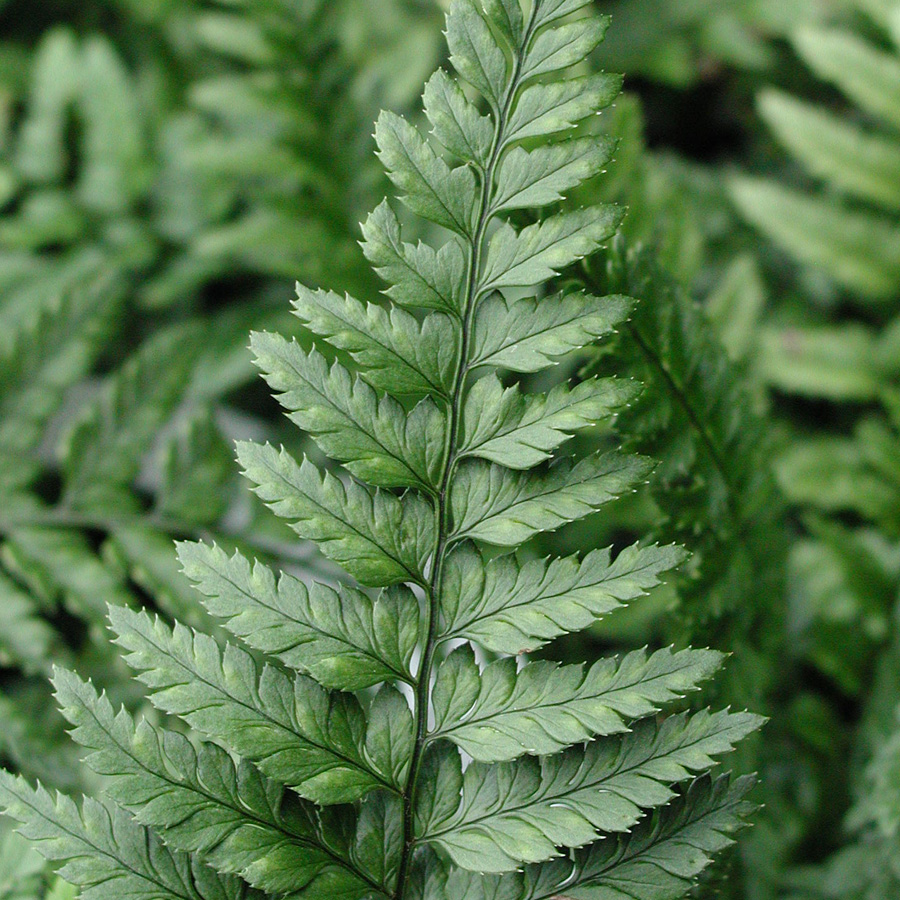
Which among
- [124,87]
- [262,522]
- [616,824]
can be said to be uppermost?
[124,87]

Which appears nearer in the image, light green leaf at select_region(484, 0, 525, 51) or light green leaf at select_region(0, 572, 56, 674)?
→ light green leaf at select_region(484, 0, 525, 51)

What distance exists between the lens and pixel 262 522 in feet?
5.42

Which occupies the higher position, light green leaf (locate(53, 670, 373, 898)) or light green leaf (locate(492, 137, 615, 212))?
light green leaf (locate(492, 137, 615, 212))

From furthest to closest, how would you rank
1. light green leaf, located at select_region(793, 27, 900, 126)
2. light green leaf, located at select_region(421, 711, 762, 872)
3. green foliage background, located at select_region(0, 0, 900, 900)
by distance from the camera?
light green leaf, located at select_region(793, 27, 900, 126), green foliage background, located at select_region(0, 0, 900, 900), light green leaf, located at select_region(421, 711, 762, 872)

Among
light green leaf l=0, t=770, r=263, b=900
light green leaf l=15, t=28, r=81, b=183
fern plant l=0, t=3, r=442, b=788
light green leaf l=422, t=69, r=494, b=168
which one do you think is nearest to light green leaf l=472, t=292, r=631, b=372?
light green leaf l=422, t=69, r=494, b=168

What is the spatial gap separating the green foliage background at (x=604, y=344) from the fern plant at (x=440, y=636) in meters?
0.14

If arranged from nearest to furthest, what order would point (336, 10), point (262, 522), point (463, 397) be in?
point (463, 397) < point (262, 522) < point (336, 10)

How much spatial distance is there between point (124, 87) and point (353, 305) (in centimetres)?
157

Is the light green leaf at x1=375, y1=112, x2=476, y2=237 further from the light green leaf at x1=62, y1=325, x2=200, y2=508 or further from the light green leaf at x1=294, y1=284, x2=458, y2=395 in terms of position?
the light green leaf at x1=62, y1=325, x2=200, y2=508

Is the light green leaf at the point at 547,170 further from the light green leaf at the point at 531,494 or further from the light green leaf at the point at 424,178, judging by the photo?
the light green leaf at the point at 531,494

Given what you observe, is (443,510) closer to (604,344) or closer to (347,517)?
(347,517)

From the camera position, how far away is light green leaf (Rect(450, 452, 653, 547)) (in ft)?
2.78

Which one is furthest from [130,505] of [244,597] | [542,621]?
[542,621]

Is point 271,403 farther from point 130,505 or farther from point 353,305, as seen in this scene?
point 353,305
